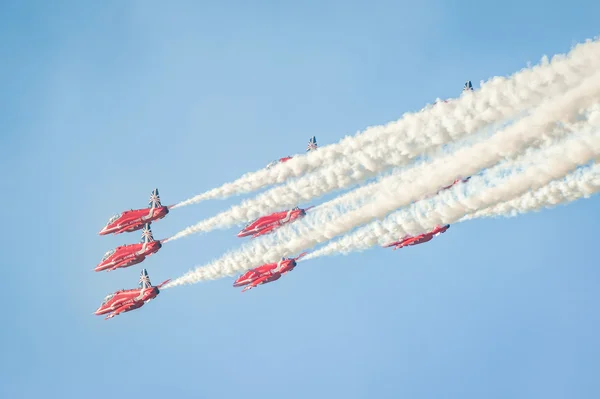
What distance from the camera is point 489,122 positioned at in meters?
35.1

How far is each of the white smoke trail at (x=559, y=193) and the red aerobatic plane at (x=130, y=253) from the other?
1139 inches

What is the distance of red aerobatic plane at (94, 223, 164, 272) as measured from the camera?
6562 centimetres

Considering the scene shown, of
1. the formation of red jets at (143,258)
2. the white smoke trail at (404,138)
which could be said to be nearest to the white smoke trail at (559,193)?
the white smoke trail at (404,138)

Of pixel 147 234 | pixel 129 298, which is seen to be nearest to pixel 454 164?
pixel 147 234

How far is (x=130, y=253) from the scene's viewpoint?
6725 centimetres

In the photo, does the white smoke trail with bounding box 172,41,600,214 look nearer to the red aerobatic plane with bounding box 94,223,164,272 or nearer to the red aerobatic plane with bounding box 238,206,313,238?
the red aerobatic plane with bounding box 94,223,164,272

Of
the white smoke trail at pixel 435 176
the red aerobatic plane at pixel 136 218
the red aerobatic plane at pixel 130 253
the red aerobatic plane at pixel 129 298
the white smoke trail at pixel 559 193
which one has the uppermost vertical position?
the red aerobatic plane at pixel 136 218

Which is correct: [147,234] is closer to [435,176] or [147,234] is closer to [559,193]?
[435,176]

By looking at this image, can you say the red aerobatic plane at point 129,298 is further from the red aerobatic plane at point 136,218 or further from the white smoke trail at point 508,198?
the white smoke trail at point 508,198

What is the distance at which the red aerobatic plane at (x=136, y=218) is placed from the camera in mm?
64625

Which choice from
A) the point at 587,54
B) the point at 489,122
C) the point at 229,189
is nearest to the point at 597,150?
the point at 587,54

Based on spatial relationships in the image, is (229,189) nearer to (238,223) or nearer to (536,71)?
(238,223)

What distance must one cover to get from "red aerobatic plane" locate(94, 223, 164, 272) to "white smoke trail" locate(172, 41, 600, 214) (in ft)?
20.0

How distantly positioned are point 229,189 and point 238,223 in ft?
9.22
